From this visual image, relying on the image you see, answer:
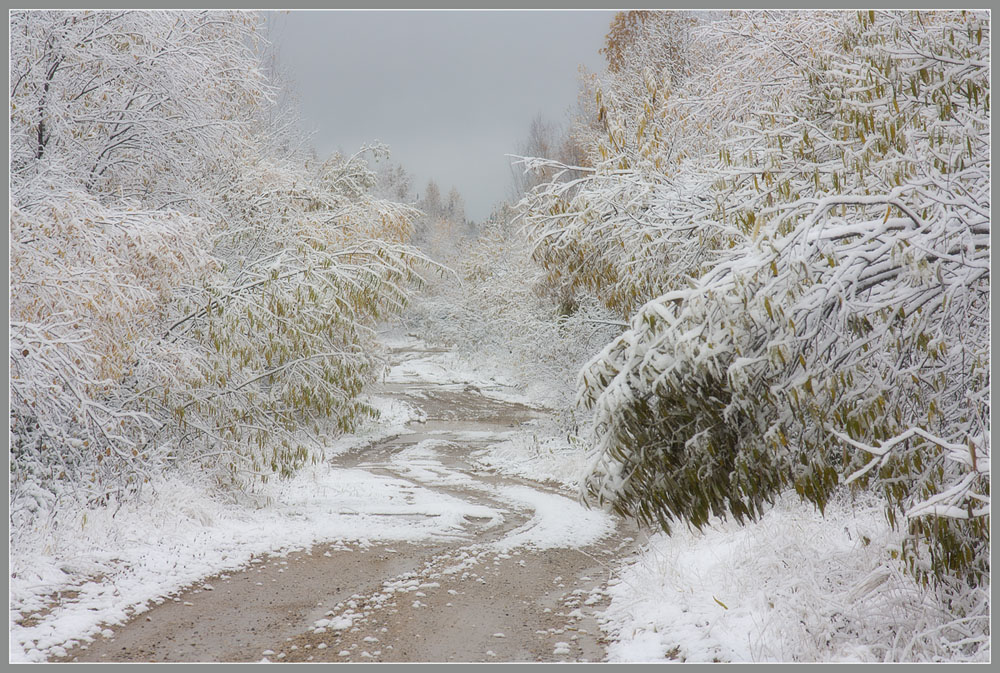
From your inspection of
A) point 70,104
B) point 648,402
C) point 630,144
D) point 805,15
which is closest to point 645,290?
point 630,144

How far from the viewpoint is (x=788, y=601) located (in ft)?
19.7

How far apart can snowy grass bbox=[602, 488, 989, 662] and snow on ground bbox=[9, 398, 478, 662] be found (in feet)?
14.0

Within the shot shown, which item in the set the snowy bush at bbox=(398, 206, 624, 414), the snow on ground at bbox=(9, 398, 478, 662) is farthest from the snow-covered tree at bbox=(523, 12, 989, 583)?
the snowy bush at bbox=(398, 206, 624, 414)

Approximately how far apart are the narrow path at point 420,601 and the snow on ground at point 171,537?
25cm

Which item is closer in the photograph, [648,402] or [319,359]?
[648,402]

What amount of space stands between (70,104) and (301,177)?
479 centimetres

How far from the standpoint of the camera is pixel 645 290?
8.11 metres

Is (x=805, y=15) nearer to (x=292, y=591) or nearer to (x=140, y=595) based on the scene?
(x=292, y=591)

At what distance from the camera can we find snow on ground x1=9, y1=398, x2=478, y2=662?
21.0 feet

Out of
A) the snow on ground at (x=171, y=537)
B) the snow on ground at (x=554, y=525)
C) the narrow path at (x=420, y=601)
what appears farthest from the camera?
the snow on ground at (x=554, y=525)

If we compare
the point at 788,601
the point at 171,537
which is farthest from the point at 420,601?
the point at 788,601

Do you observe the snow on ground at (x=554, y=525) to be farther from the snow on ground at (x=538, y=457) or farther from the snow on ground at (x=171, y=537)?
the snow on ground at (x=538, y=457)

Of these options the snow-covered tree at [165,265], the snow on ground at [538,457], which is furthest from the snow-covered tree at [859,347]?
the snow on ground at [538,457]

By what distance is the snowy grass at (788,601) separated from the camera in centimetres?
511
